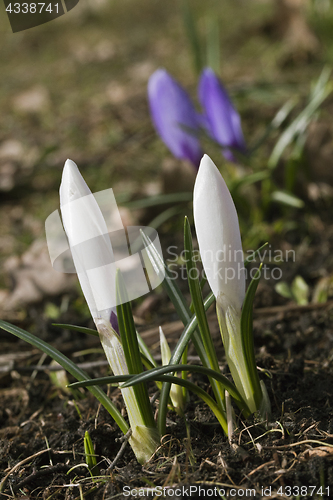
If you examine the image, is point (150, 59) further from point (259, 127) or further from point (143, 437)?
point (143, 437)

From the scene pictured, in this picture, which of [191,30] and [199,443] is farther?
[191,30]

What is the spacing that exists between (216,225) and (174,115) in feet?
4.27

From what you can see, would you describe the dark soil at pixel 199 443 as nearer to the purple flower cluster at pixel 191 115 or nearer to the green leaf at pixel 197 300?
the green leaf at pixel 197 300

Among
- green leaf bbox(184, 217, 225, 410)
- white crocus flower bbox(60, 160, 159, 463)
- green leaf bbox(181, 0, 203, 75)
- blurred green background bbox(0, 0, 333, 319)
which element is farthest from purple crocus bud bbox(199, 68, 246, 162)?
white crocus flower bbox(60, 160, 159, 463)

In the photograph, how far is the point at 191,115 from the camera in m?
2.07

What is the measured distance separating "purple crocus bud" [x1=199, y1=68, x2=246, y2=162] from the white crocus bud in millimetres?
1111

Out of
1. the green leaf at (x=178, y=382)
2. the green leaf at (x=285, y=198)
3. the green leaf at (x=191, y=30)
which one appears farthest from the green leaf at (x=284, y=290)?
the green leaf at (x=191, y=30)

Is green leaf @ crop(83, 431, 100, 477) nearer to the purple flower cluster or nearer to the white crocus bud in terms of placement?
the white crocus bud

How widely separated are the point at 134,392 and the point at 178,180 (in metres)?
1.50

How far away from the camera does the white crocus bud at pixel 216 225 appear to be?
868 millimetres

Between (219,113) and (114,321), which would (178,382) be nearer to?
(114,321)

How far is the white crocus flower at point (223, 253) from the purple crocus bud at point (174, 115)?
119 cm

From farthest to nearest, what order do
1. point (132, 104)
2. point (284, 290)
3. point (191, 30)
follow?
point (132, 104)
point (191, 30)
point (284, 290)

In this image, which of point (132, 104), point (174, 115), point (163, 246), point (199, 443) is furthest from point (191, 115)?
point (132, 104)
